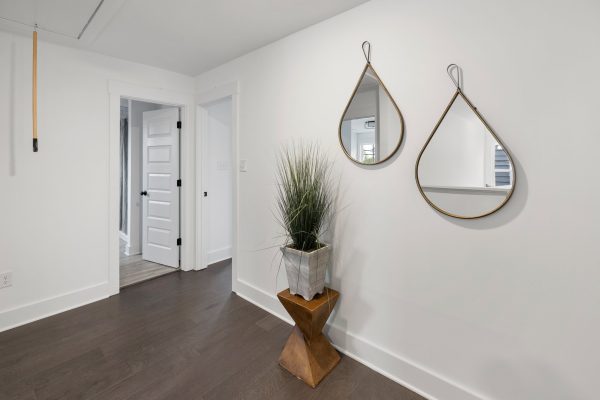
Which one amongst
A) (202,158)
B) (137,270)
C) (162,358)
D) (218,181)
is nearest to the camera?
(162,358)

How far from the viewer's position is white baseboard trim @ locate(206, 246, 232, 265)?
12.0ft

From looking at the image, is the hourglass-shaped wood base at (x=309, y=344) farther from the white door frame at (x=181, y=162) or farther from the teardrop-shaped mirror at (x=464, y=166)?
the white door frame at (x=181, y=162)

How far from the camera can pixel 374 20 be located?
1743 millimetres

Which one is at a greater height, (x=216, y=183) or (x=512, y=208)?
(x=216, y=183)

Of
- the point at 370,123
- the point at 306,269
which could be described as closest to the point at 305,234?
the point at 306,269

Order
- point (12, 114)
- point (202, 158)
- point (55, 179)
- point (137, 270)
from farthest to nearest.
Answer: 1. point (137, 270)
2. point (202, 158)
3. point (55, 179)
4. point (12, 114)

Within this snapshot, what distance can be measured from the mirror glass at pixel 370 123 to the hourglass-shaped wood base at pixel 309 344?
38.1 inches

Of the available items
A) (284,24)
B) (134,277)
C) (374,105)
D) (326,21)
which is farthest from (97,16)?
(134,277)

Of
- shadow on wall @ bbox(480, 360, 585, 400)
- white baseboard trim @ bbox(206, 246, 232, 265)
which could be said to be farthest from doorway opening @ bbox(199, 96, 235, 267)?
→ shadow on wall @ bbox(480, 360, 585, 400)

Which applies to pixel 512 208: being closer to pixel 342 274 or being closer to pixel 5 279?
pixel 342 274

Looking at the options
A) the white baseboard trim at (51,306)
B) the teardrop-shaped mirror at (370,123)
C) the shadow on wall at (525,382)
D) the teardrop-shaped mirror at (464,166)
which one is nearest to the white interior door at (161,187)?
the white baseboard trim at (51,306)

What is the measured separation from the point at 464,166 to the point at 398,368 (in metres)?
1.25

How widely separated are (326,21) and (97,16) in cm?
161

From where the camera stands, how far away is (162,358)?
188 cm
